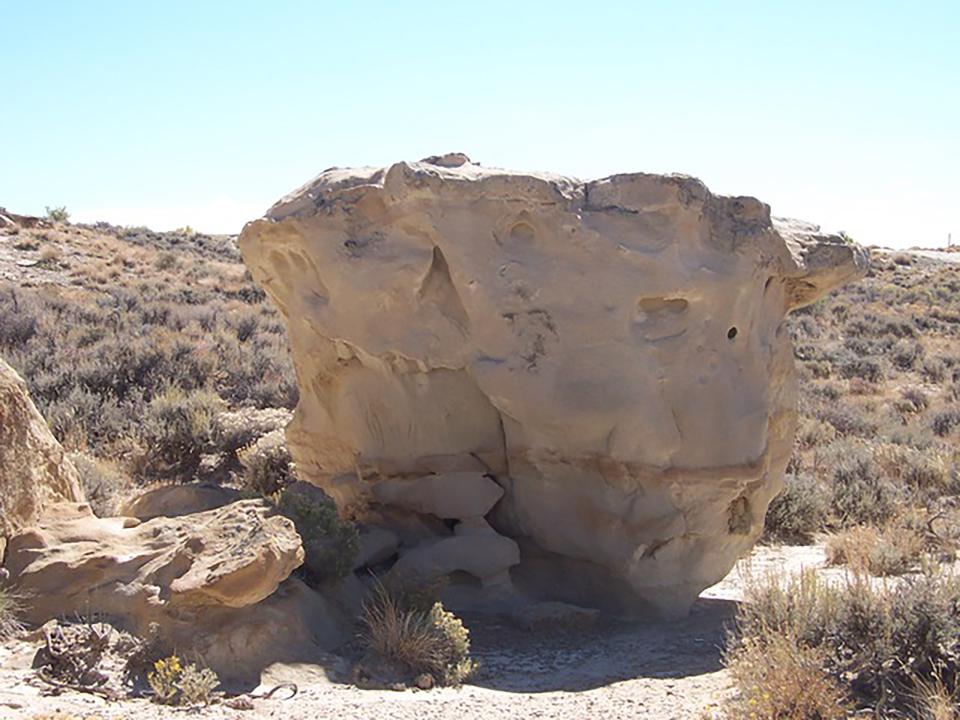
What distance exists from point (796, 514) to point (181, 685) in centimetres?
818

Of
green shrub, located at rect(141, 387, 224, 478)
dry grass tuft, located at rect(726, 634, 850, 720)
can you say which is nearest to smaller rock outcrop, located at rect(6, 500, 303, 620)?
dry grass tuft, located at rect(726, 634, 850, 720)

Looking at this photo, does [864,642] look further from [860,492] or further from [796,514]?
[860,492]

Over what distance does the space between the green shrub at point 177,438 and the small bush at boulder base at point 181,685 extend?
8472mm

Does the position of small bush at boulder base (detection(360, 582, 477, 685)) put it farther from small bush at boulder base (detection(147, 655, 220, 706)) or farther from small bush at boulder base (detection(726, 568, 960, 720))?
small bush at boulder base (detection(726, 568, 960, 720))

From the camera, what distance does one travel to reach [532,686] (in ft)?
18.9

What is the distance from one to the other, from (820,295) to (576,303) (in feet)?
7.35

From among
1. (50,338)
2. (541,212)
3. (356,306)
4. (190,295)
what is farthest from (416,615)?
(190,295)

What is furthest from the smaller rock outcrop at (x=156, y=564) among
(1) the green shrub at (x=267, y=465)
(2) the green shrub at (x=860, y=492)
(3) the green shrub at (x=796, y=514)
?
(2) the green shrub at (x=860, y=492)

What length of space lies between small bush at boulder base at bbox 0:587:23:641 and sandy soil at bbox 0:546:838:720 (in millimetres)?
154

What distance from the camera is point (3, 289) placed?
2131 cm

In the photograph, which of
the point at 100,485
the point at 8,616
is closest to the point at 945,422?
the point at 100,485

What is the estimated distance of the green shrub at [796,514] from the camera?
1132 cm

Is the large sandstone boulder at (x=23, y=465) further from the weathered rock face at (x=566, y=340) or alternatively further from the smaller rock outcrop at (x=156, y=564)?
the weathered rock face at (x=566, y=340)

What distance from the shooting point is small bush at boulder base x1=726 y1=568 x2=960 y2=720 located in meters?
5.07
